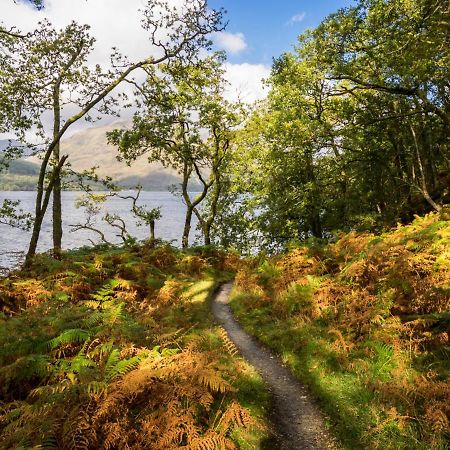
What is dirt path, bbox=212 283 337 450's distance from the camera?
5688 millimetres

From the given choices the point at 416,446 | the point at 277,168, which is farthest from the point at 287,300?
the point at 277,168

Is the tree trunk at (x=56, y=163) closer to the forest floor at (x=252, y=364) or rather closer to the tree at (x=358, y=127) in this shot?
the forest floor at (x=252, y=364)

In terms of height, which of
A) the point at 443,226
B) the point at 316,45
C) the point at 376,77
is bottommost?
the point at 443,226

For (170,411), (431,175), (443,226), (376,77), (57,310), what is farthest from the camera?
(431,175)

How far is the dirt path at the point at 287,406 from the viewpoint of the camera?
5688 mm

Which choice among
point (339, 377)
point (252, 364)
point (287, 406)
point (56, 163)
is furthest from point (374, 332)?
point (56, 163)

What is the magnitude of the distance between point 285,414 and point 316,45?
48.5 feet

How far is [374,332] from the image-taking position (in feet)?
25.1

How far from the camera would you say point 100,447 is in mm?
4707

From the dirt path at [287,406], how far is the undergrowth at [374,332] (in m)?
0.24

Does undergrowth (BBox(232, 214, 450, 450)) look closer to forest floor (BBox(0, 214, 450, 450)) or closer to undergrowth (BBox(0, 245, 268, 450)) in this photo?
forest floor (BBox(0, 214, 450, 450))

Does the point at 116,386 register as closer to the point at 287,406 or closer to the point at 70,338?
the point at 70,338

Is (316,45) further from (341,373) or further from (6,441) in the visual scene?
(6,441)

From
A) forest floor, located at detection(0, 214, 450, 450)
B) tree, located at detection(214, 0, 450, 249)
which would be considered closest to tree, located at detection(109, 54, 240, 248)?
tree, located at detection(214, 0, 450, 249)
